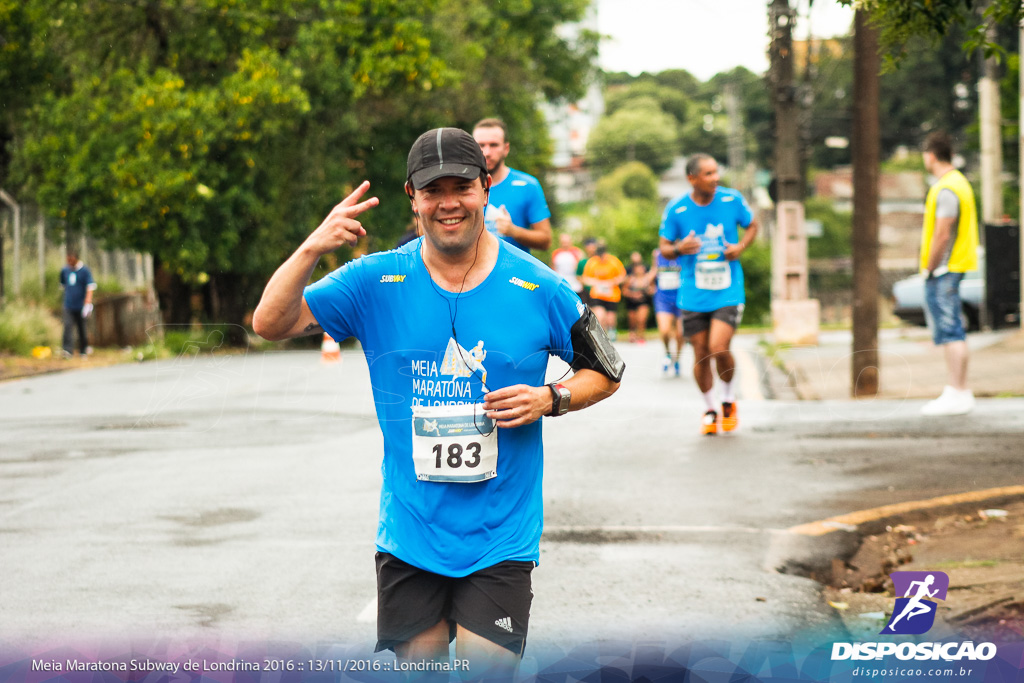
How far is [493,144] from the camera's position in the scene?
753 cm

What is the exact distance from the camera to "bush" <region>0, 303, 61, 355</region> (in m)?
21.6

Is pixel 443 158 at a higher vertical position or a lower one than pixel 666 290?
higher

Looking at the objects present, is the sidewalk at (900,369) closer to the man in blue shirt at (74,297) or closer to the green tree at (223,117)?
the green tree at (223,117)

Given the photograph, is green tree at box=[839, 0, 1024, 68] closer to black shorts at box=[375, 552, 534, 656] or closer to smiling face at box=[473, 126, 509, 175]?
black shorts at box=[375, 552, 534, 656]

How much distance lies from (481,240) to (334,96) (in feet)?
80.9

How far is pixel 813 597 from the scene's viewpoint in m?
5.49

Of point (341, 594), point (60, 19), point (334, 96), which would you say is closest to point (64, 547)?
point (341, 594)

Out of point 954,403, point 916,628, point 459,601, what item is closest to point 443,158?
point 459,601

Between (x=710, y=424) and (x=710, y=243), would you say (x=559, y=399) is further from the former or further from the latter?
(x=710, y=424)

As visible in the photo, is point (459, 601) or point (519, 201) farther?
point (519, 201)

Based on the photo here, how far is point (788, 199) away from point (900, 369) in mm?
4105

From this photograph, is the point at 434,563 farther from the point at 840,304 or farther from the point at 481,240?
the point at 840,304

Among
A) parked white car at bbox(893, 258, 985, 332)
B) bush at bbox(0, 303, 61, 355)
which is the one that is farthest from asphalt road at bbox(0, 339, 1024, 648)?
parked white car at bbox(893, 258, 985, 332)

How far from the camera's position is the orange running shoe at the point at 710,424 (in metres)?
10.3
